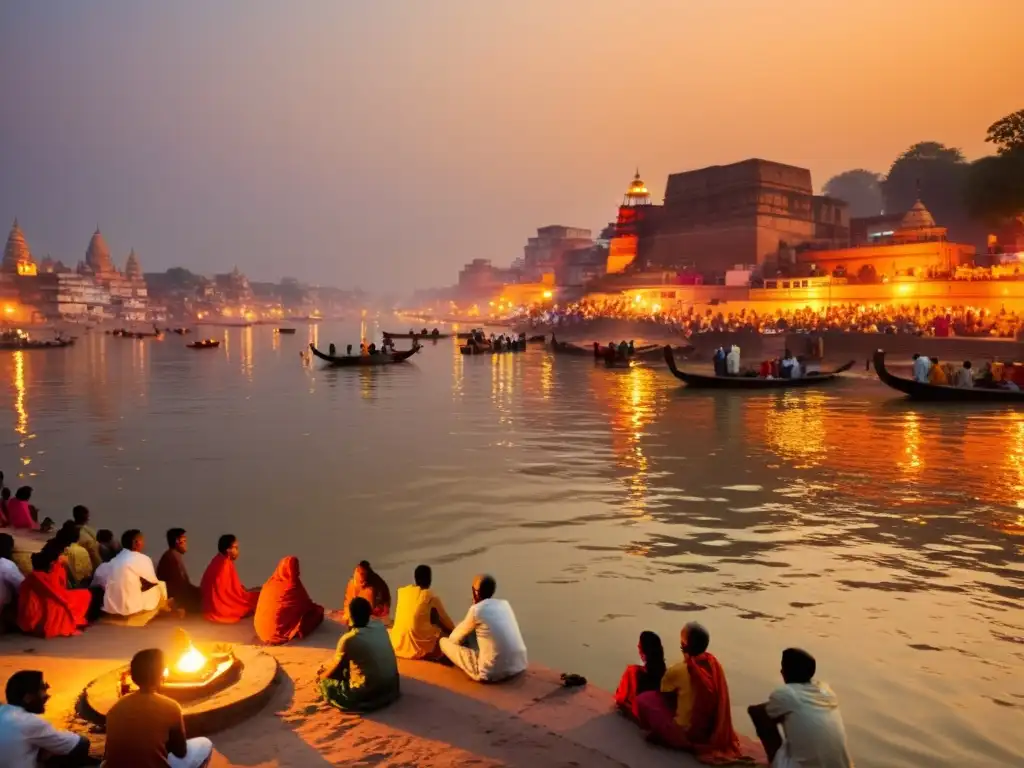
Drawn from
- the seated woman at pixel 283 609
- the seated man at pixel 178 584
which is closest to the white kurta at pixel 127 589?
the seated man at pixel 178 584

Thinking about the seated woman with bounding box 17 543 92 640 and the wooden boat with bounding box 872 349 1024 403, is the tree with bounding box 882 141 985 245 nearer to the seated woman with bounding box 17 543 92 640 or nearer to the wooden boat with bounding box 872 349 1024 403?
the wooden boat with bounding box 872 349 1024 403

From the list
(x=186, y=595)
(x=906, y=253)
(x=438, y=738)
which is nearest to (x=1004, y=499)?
(x=438, y=738)

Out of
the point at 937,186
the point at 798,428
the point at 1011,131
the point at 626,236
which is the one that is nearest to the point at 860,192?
the point at 937,186

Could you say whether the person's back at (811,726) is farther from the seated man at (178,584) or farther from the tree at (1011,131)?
the tree at (1011,131)

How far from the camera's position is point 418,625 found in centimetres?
580

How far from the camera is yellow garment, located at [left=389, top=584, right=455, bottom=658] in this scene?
19.0 feet

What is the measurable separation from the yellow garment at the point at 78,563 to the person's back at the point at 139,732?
3703mm

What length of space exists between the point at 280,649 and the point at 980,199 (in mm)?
52600

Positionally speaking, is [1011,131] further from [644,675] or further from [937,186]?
[644,675]

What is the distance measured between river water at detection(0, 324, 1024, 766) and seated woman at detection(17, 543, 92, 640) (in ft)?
8.17

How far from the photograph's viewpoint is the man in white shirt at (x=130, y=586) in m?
6.49

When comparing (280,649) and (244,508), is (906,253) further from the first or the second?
(280,649)

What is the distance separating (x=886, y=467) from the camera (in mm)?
14125

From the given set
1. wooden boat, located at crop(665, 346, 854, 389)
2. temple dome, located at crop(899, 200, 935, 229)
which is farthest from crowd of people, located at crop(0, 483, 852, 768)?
temple dome, located at crop(899, 200, 935, 229)
